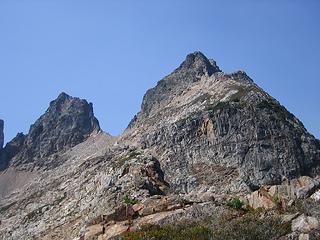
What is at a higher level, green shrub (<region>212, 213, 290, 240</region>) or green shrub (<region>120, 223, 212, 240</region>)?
green shrub (<region>120, 223, 212, 240</region>)

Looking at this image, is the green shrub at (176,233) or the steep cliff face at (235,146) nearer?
the green shrub at (176,233)

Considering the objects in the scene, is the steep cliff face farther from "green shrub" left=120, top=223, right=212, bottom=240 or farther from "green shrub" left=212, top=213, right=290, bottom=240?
"green shrub" left=212, top=213, right=290, bottom=240

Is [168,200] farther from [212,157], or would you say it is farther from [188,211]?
[212,157]

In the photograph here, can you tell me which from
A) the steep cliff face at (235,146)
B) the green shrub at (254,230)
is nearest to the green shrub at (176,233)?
Result: the green shrub at (254,230)

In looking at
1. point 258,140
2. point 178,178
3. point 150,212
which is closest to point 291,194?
point 150,212

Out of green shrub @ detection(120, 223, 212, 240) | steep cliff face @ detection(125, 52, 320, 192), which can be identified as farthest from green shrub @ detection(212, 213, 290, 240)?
steep cliff face @ detection(125, 52, 320, 192)

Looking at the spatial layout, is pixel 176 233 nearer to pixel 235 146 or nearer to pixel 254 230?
pixel 254 230

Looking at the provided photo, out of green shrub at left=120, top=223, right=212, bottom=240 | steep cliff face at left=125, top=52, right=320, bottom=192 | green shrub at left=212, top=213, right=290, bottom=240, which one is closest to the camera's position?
green shrub at left=212, top=213, right=290, bottom=240

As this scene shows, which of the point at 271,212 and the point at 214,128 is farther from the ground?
the point at 214,128

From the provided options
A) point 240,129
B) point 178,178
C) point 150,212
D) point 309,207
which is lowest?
point 309,207

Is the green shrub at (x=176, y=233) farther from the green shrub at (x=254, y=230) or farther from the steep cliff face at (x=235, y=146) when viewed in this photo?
the steep cliff face at (x=235, y=146)

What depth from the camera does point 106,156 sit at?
641ft

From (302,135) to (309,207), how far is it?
147720 mm

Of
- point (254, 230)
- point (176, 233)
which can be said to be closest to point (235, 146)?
point (176, 233)
